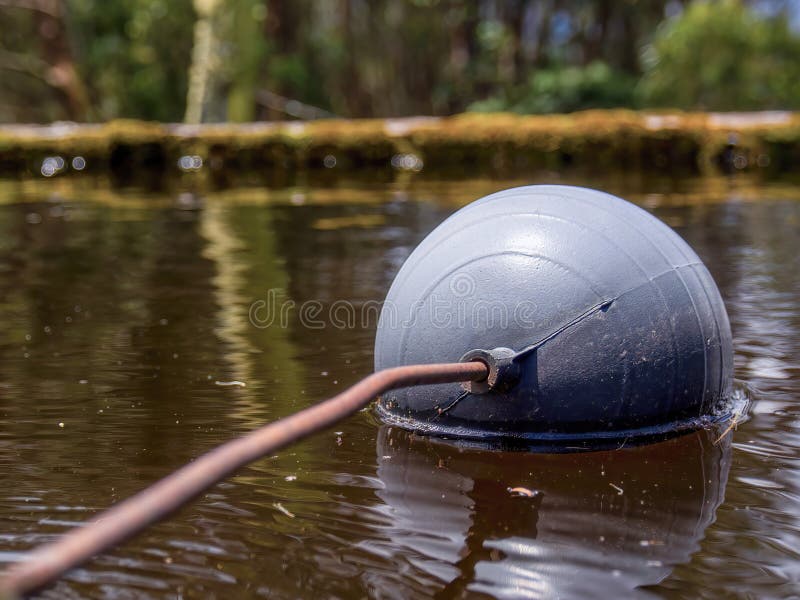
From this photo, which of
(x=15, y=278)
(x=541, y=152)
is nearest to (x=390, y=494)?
(x=15, y=278)

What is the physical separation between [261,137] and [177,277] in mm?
15094

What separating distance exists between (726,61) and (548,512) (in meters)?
28.9

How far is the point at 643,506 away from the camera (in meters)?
3.73

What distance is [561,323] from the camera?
404cm

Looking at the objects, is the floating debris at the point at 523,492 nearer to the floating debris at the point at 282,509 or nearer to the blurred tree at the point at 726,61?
the floating debris at the point at 282,509

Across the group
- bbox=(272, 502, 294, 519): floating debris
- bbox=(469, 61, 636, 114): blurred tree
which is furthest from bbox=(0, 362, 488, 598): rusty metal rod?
bbox=(469, 61, 636, 114): blurred tree

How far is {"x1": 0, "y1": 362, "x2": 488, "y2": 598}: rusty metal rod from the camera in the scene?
1.99 m

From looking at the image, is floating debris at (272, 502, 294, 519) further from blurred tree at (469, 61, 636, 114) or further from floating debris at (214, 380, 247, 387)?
blurred tree at (469, 61, 636, 114)

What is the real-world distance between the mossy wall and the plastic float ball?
1824 cm

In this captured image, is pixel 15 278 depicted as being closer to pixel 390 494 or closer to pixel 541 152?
pixel 390 494

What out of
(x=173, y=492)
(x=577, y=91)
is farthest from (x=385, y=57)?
(x=173, y=492)

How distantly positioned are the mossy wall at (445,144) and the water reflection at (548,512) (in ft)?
60.7

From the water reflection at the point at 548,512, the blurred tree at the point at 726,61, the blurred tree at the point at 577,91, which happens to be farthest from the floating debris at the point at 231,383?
the blurred tree at the point at 577,91

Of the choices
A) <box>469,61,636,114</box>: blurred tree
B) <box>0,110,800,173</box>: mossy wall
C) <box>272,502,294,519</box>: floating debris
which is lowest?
<box>272,502,294,519</box>: floating debris
